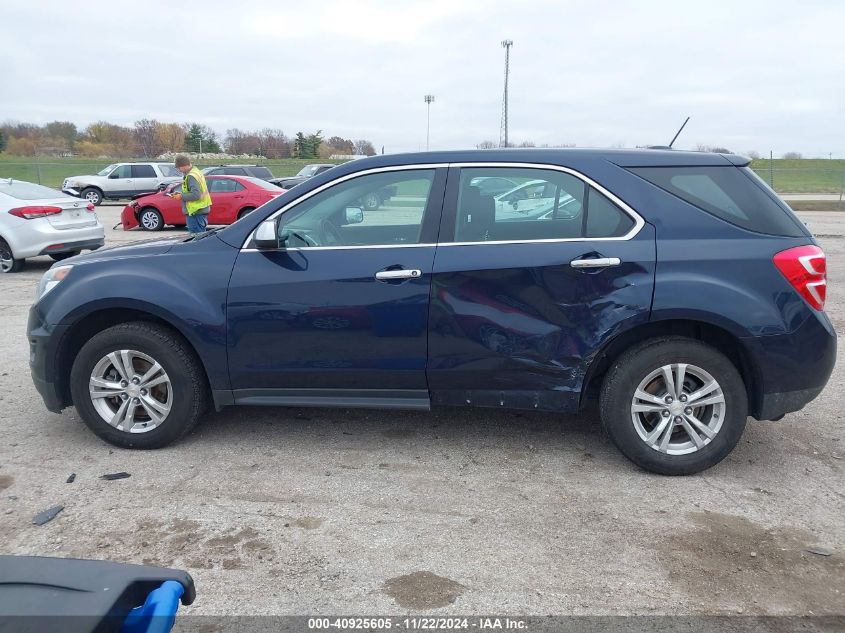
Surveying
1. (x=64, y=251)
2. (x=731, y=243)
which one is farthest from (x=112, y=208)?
(x=731, y=243)

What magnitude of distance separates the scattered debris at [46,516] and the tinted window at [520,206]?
8.39ft

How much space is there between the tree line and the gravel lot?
60.2 metres

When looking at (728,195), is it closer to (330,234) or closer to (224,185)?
(330,234)

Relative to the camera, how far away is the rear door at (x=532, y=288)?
396cm

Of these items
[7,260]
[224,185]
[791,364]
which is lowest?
[7,260]

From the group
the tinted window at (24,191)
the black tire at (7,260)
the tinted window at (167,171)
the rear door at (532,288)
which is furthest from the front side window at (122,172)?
the rear door at (532,288)

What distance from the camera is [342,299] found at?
4.13m

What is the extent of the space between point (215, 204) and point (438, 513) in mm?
15895

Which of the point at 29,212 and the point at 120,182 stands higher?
the point at 120,182

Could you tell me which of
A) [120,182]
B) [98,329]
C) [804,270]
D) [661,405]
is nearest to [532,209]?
[661,405]

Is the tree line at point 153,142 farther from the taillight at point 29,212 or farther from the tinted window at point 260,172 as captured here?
the taillight at point 29,212

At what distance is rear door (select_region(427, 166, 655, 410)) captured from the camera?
3.96 m

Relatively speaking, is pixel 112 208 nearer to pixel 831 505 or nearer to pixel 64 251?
pixel 64 251

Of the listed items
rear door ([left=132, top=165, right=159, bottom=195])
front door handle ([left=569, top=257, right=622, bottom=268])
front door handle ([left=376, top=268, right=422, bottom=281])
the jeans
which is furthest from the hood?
rear door ([left=132, top=165, right=159, bottom=195])
